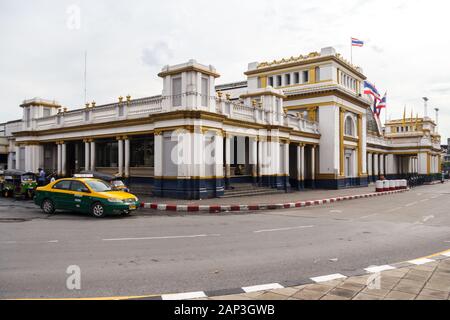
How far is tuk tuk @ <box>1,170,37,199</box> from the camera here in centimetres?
2112

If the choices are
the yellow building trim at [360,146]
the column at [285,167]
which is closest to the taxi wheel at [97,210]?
the column at [285,167]

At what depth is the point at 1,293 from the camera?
5184mm

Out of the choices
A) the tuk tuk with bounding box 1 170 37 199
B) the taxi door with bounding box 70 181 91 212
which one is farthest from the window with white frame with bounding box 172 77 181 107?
the tuk tuk with bounding box 1 170 37 199

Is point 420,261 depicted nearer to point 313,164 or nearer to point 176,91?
point 176,91

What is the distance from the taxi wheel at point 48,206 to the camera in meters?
14.8

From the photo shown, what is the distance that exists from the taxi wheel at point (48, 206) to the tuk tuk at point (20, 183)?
7.20 metres

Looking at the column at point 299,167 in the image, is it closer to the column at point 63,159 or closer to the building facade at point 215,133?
the building facade at point 215,133

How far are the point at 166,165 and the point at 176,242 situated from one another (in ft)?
41.4

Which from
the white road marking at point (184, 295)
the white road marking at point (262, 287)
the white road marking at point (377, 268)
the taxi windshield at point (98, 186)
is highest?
the taxi windshield at point (98, 186)

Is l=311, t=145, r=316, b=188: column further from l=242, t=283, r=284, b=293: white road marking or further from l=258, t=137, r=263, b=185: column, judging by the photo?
l=242, t=283, r=284, b=293: white road marking

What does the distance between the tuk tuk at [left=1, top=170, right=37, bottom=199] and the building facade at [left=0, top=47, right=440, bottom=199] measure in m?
5.81

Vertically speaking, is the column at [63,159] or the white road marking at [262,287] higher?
the column at [63,159]

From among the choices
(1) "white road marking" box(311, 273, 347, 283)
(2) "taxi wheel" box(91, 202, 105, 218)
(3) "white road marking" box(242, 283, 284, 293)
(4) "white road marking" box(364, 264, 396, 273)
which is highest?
(2) "taxi wheel" box(91, 202, 105, 218)

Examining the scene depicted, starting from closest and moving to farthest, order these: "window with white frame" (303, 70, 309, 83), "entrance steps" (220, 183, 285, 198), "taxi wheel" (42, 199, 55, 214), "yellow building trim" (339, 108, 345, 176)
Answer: "taxi wheel" (42, 199, 55, 214), "entrance steps" (220, 183, 285, 198), "yellow building trim" (339, 108, 345, 176), "window with white frame" (303, 70, 309, 83)
